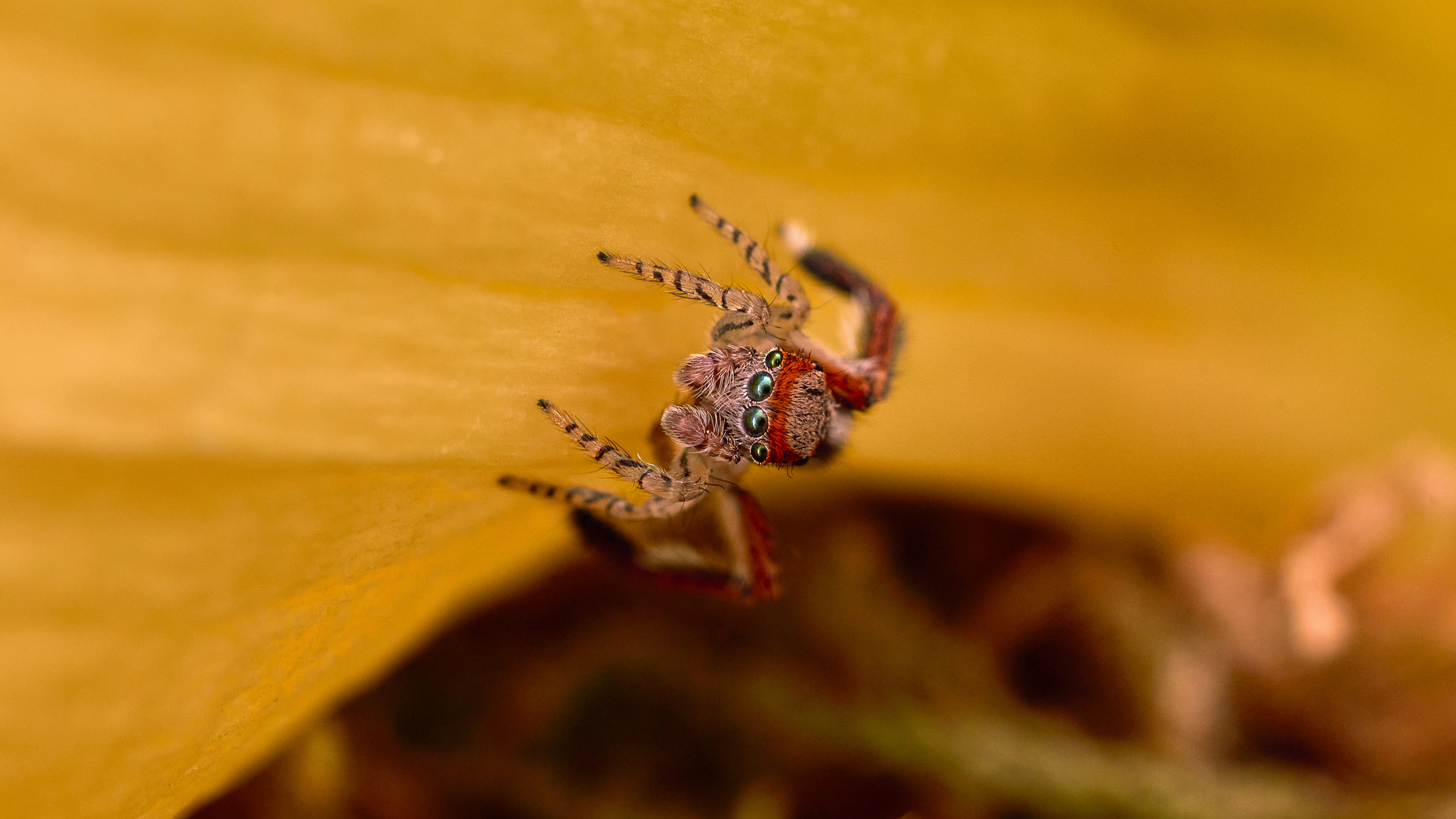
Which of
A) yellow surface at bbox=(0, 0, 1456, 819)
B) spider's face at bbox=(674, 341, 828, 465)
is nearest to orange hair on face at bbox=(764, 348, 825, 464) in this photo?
spider's face at bbox=(674, 341, 828, 465)

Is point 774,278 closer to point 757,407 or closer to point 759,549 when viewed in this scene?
point 757,407

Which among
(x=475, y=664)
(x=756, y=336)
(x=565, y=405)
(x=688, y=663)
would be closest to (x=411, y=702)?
(x=475, y=664)

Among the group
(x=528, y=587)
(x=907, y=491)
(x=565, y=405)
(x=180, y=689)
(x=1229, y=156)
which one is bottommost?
(x=180, y=689)

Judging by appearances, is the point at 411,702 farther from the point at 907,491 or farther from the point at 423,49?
the point at 423,49

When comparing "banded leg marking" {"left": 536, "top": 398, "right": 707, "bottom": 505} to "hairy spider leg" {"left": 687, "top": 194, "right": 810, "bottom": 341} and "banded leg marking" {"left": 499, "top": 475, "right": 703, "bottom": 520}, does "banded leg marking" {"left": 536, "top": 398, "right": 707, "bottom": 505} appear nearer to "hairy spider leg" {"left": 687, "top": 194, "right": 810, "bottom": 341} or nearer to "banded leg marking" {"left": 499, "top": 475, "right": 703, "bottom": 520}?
"banded leg marking" {"left": 499, "top": 475, "right": 703, "bottom": 520}

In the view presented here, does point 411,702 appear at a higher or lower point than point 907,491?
lower

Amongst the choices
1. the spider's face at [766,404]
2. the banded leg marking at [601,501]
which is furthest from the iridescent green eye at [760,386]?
the banded leg marking at [601,501]

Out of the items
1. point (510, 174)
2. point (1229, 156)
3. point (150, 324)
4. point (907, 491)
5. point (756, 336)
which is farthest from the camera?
point (907, 491)

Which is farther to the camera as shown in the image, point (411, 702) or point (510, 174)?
point (411, 702)
